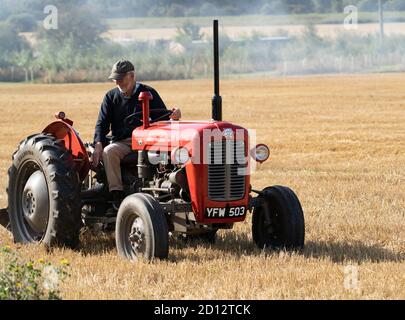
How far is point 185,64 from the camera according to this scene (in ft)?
165

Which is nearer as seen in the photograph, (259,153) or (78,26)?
(259,153)

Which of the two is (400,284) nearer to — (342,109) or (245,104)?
(342,109)

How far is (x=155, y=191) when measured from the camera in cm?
857

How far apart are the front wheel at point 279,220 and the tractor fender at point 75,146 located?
60.7 inches

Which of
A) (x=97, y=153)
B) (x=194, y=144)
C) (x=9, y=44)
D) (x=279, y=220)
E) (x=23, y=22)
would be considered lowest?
(x=279, y=220)

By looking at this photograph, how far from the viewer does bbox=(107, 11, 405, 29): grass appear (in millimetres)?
48938

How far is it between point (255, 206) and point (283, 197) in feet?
0.86

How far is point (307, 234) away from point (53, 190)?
2.59 metres

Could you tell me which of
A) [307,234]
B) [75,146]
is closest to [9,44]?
[307,234]

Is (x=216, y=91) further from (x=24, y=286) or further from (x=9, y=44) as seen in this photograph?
(x=9, y=44)

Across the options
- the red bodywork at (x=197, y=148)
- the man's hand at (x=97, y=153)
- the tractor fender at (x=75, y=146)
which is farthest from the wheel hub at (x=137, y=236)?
the tractor fender at (x=75, y=146)

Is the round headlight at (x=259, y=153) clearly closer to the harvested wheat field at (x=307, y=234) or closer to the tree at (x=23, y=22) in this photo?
the harvested wheat field at (x=307, y=234)

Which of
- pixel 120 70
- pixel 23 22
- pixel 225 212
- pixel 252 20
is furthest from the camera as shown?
pixel 252 20
